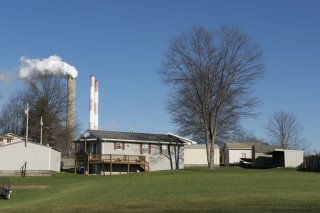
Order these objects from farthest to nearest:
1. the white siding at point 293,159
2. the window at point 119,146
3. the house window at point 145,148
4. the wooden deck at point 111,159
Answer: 1. the white siding at point 293,159
2. the house window at point 145,148
3. the window at point 119,146
4. the wooden deck at point 111,159

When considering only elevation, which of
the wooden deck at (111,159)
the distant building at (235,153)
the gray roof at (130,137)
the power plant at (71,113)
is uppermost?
the power plant at (71,113)

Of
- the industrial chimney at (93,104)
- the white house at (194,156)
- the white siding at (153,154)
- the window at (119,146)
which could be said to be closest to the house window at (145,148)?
the white siding at (153,154)

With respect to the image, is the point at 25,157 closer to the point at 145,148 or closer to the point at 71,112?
the point at 145,148

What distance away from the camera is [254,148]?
75312 mm

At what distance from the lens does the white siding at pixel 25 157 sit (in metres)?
50.9

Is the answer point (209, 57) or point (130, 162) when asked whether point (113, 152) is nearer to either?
point (130, 162)

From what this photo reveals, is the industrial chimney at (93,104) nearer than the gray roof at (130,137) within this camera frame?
No

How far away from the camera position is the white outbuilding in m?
50.8

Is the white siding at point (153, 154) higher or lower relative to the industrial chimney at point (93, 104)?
lower

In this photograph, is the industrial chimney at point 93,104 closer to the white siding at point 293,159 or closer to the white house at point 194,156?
the white house at point 194,156

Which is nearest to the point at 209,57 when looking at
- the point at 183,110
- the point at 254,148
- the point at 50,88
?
the point at 183,110

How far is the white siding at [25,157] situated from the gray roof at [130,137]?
551 cm

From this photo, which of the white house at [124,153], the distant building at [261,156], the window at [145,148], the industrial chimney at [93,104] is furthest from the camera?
the industrial chimney at [93,104]

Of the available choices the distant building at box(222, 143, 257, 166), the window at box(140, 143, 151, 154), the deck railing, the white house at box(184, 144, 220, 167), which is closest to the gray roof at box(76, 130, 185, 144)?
the window at box(140, 143, 151, 154)
